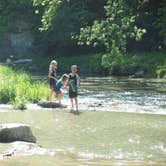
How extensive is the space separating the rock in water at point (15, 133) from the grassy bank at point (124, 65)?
25.1 meters

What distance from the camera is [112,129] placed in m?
16.5

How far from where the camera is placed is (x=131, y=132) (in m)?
15.9

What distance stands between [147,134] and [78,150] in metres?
2.79

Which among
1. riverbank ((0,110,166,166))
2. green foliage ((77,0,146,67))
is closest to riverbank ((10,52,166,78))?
green foliage ((77,0,146,67))

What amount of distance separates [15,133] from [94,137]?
7.44 feet

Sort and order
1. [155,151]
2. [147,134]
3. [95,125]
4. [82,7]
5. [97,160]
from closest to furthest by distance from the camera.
→ [97,160] < [155,151] < [147,134] < [95,125] < [82,7]

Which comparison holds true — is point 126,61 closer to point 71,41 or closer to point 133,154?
point 71,41

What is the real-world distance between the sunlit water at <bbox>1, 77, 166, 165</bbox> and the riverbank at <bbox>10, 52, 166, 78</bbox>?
45.2ft

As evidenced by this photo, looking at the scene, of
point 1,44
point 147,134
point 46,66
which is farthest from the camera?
point 1,44

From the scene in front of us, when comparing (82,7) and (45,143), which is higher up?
(82,7)

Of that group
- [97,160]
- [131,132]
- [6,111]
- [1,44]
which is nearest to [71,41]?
[1,44]

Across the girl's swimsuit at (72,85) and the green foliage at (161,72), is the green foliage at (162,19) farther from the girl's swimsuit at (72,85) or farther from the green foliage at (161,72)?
the girl's swimsuit at (72,85)

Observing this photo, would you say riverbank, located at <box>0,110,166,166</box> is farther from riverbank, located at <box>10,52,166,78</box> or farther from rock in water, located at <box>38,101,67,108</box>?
riverbank, located at <box>10,52,166,78</box>

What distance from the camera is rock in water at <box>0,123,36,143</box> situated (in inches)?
544
